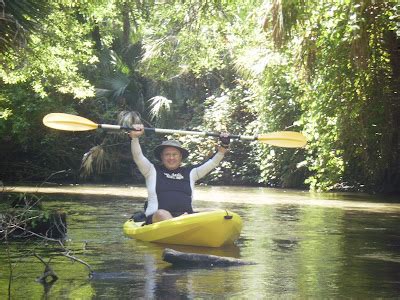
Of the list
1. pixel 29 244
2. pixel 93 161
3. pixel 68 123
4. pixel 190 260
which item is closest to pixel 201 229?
pixel 190 260

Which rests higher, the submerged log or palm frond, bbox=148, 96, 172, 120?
palm frond, bbox=148, 96, 172, 120

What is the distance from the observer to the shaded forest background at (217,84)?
1361cm

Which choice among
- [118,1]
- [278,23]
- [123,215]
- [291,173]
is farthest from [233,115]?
[278,23]

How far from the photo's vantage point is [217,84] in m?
29.1

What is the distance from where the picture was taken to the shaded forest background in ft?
44.7

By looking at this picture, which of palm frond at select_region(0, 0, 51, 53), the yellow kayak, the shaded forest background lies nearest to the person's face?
the yellow kayak

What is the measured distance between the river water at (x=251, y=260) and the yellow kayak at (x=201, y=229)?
128 millimetres

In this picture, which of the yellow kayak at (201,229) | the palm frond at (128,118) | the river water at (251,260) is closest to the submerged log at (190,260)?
the river water at (251,260)

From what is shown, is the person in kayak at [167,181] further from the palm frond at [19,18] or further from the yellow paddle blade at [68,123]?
the palm frond at [19,18]

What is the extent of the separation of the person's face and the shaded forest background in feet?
6.57

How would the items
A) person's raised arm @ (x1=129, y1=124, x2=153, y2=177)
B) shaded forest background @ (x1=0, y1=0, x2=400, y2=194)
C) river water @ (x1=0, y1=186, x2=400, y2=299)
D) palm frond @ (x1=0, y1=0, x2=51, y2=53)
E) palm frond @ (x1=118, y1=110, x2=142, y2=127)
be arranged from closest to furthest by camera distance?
river water @ (x1=0, y1=186, x2=400, y2=299)
palm frond @ (x1=0, y1=0, x2=51, y2=53)
person's raised arm @ (x1=129, y1=124, x2=153, y2=177)
shaded forest background @ (x1=0, y1=0, x2=400, y2=194)
palm frond @ (x1=118, y1=110, x2=142, y2=127)

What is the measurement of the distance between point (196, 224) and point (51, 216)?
172 centimetres

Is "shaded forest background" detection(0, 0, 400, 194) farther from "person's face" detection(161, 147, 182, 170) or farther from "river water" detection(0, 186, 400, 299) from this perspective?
"river water" detection(0, 186, 400, 299)

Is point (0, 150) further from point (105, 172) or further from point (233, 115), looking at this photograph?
point (233, 115)
